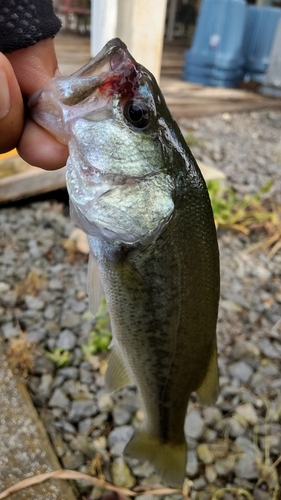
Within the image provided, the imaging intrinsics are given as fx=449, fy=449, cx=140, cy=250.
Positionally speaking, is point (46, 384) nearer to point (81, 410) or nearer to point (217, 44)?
point (81, 410)

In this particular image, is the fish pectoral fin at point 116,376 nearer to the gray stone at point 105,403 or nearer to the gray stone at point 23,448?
the gray stone at point 23,448

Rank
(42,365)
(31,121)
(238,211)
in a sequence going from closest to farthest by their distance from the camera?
1. (31,121)
2. (42,365)
3. (238,211)

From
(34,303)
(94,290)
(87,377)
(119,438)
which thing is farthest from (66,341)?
(94,290)

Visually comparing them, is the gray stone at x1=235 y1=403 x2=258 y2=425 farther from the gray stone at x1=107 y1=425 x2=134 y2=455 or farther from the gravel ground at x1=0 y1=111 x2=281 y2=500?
the gray stone at x1=107 y1=425 x2=134 y2=455

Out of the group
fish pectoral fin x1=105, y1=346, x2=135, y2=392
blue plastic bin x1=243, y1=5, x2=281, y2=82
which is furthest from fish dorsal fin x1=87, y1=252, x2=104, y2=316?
blue plastic bin x1=243, y1=5, x2=281, y2=82

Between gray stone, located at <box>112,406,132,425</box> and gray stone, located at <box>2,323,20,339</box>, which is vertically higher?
gray stone, located at <box>2,323,20,339</box>

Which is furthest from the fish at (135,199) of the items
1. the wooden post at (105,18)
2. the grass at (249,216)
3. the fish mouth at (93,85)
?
the wooden post at (105,18)

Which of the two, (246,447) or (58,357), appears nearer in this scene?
(246,447)
